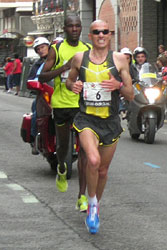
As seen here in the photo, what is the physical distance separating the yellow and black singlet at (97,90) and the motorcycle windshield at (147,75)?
7.92 meters

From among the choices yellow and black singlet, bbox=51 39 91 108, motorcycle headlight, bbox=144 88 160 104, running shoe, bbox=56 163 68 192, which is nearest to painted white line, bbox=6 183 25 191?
running shoe, bbox=56 163 68 192

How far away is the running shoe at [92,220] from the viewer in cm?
702

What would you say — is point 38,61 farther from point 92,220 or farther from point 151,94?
point 151,94

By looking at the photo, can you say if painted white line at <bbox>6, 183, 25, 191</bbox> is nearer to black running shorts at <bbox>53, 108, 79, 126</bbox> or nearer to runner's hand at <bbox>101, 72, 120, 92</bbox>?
black running shorts at <bbox>53, 108, 79, 126</bbox>

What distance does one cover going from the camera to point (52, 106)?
9.49 m

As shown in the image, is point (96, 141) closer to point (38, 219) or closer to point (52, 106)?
point (38, 219)

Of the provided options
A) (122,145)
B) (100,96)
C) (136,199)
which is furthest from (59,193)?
(122,145)

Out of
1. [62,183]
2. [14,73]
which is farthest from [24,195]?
[14,73]

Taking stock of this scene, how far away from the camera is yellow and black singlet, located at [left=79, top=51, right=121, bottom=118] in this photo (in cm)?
727

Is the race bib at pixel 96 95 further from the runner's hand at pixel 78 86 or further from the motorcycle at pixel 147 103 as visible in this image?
the motorcycle at pixel 147 103

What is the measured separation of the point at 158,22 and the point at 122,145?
2429 cm

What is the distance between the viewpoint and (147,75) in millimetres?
15359

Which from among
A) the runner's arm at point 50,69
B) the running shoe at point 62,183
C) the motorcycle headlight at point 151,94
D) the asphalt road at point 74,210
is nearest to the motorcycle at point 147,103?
the motorcycle headlight at point 151,94

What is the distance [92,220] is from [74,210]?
1124 millimetres
